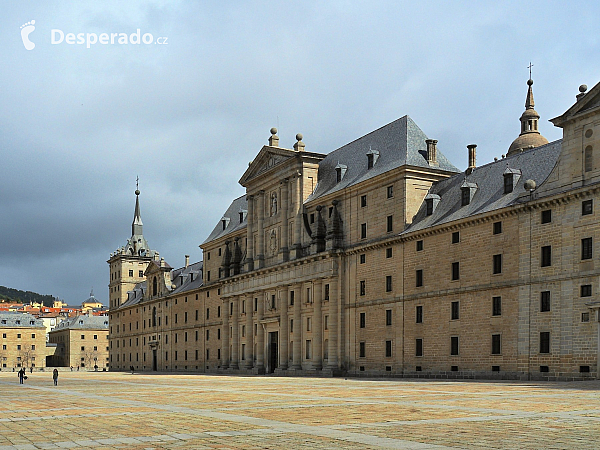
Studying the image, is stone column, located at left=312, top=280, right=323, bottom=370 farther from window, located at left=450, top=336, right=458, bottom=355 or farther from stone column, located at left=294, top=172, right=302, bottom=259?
window, located at left=450, top=336, right=458, bottom=355

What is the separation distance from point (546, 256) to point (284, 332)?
113ft

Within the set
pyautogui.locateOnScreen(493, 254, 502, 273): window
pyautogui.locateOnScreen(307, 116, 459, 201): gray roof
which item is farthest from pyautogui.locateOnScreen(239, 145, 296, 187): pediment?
Result: pyautogui.locateOnScreen(493, 254, 502, 273): window

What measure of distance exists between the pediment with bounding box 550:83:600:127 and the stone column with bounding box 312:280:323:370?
1155 inches

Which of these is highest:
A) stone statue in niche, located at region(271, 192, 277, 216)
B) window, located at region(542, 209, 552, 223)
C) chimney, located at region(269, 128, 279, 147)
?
chimney, located at region(269, 128, 279, 147)

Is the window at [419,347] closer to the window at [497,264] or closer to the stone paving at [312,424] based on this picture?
the window at [497,264]

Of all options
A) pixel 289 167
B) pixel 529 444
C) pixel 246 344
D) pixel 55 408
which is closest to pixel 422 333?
pixel 289 167

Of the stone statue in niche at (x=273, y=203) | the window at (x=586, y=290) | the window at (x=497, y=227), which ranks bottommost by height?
the window at (x=586, y=290)

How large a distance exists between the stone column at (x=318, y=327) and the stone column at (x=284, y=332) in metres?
6.29

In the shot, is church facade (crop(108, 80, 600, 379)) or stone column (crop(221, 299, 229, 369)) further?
stone column (crop(221, 299, 229, 369))

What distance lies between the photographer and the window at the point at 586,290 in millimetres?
44969

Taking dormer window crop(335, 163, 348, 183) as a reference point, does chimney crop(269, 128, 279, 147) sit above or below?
above

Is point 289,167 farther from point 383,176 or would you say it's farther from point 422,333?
point 422,333

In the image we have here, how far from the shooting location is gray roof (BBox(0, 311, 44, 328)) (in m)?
174

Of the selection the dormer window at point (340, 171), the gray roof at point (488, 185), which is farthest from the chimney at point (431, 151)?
the dormer window at point (340, 171)
